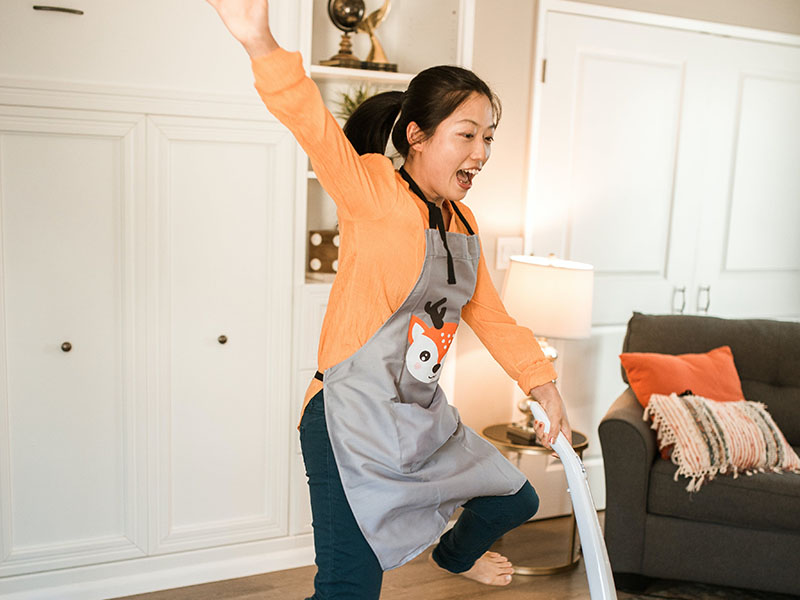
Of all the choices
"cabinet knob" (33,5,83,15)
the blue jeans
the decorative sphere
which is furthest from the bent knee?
"cabinet knob" (33,5,83,15)

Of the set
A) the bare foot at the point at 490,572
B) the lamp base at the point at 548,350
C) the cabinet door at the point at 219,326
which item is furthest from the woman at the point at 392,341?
the lamp base at the point at 548,350

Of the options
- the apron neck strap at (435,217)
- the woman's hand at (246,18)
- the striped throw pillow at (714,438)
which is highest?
the woman's hand at (246,18)

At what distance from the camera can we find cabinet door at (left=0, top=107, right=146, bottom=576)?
2508mm

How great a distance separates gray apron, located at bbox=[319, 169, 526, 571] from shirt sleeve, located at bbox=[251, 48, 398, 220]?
14cm

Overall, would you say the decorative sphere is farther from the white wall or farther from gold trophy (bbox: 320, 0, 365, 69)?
the white wall

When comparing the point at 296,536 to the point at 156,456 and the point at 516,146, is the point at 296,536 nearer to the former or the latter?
the point at 156,456

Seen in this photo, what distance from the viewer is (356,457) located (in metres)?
1.66

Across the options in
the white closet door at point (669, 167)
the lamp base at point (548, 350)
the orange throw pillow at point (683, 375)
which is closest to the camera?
the orange throw pillow at point (683, 375)

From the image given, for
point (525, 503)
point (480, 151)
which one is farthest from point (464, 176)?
point (525, 503)

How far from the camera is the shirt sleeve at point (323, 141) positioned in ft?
4.53

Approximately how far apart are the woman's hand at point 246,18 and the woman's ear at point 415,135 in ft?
1.51

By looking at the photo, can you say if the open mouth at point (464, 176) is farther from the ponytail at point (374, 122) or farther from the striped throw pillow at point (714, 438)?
the striped throw pillow at point (714, 438)

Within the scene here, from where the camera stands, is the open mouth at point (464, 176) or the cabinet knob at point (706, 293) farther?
the cabinet knob at point (706, 293)

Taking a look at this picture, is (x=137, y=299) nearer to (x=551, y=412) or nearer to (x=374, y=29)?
(x=374, y=29)
